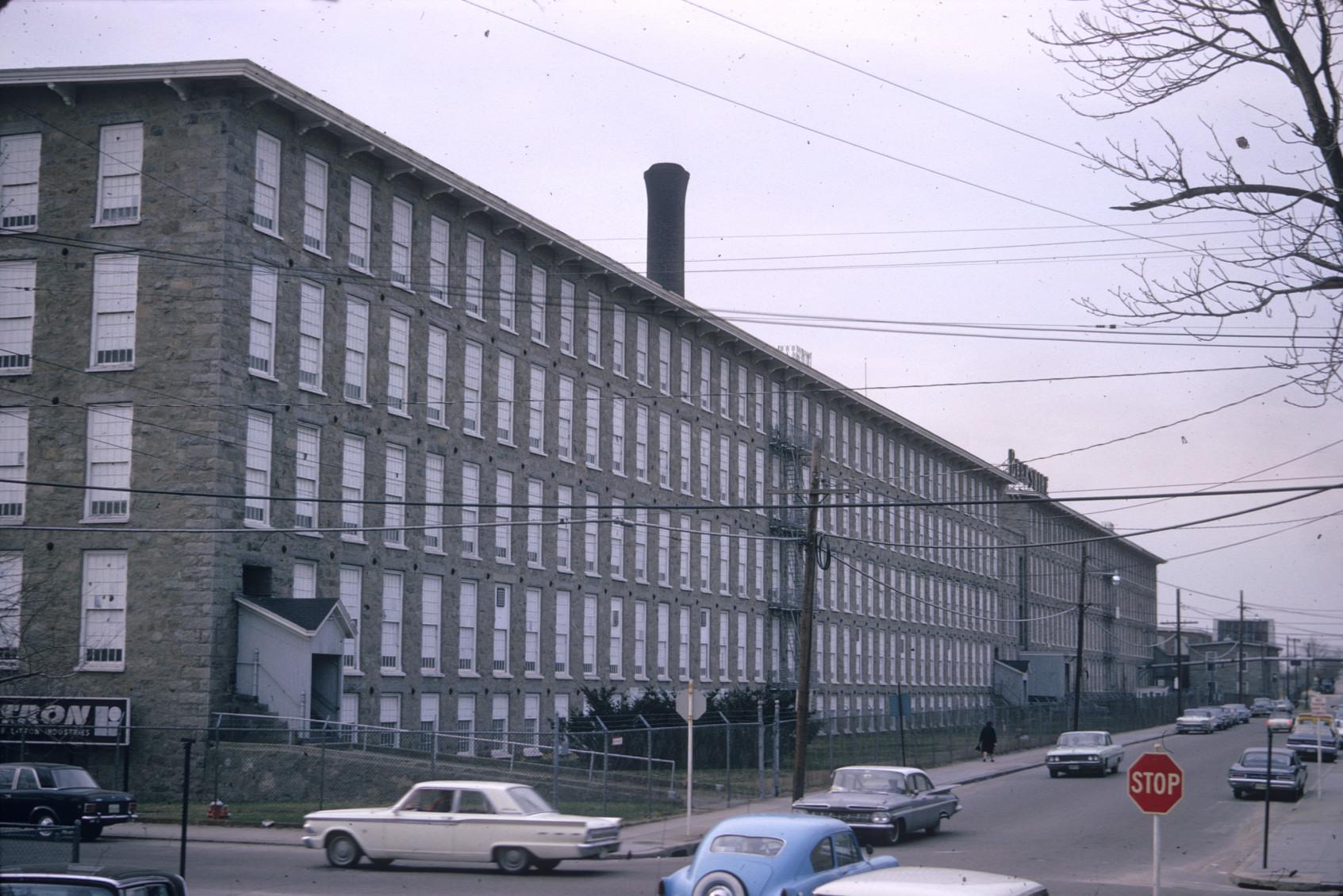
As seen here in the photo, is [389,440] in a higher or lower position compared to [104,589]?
higher

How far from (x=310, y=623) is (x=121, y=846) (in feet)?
33.6

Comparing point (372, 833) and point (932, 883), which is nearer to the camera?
point (932, 883)

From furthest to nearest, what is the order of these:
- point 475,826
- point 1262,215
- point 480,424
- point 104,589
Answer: point 480,424 < point 104,589 < point 475,826 < point 1262,215

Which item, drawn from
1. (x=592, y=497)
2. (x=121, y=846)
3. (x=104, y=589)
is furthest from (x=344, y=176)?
(x=121, y=846)

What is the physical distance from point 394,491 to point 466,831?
2010 centimetres

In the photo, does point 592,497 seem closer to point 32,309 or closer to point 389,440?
point 389,440

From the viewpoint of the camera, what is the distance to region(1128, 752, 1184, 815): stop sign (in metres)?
15.7

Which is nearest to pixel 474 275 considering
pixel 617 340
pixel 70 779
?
pixel 617 340

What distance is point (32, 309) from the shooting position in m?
37.1

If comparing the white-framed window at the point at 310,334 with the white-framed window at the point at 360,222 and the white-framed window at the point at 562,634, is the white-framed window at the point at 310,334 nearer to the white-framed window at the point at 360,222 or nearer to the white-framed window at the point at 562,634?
the white-framed window at the point at 360,222

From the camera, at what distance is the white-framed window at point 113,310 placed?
120ft

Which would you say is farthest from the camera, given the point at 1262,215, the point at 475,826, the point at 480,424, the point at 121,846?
the point at 480,424

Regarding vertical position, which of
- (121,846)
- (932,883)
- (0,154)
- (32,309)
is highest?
(0,154)

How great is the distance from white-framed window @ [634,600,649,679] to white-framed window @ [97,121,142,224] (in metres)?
Answer: 26.4
